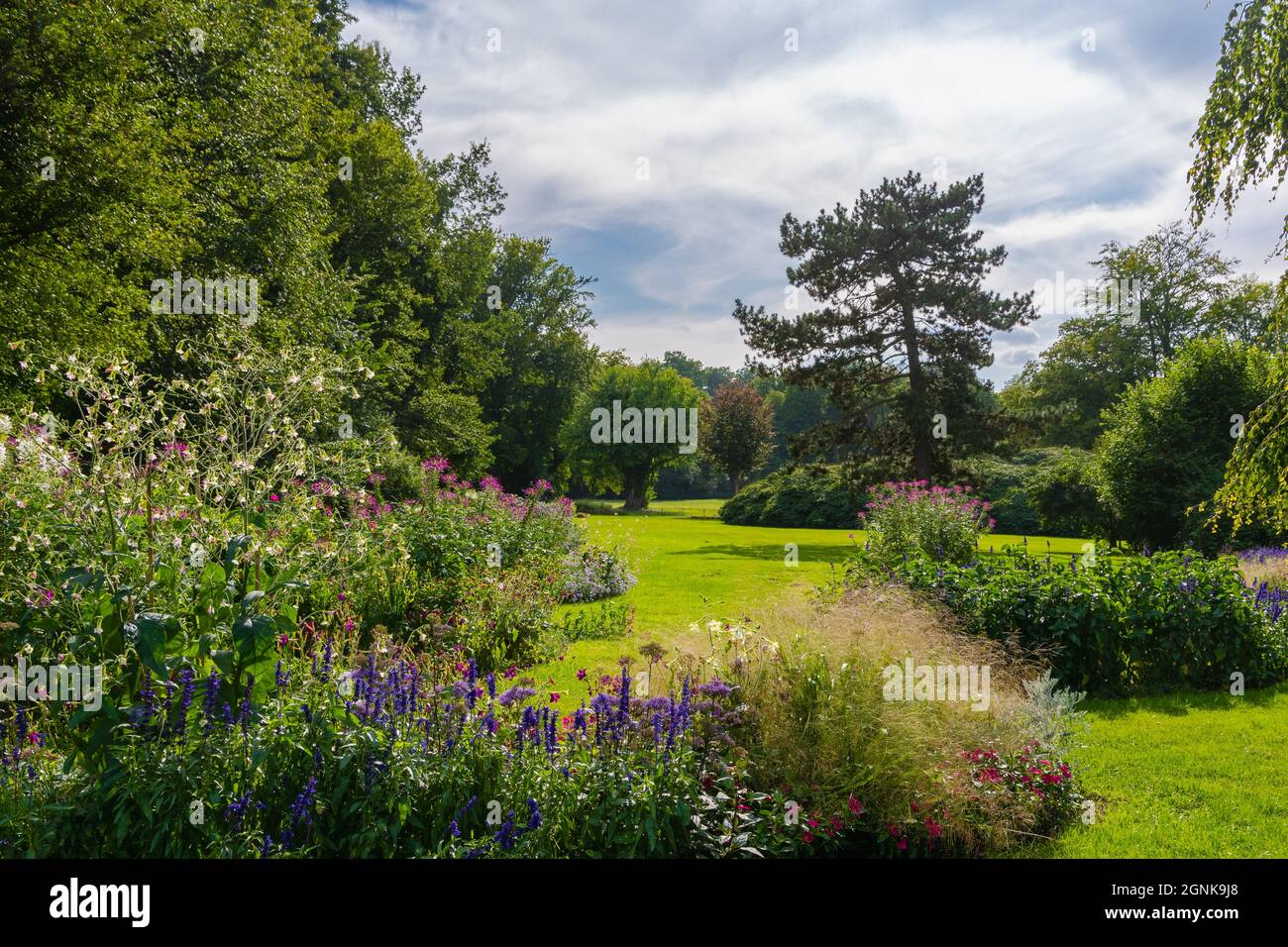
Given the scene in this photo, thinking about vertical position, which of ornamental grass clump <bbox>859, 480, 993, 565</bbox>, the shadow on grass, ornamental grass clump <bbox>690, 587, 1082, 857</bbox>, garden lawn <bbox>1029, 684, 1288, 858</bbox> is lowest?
garden lawn <bbox>1029, 684, 1288, 858</bbox>

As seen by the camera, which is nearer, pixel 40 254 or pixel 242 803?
pixel 242 803

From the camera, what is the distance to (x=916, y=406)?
23172 mm

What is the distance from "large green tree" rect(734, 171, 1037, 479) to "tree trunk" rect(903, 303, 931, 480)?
1.3 inches

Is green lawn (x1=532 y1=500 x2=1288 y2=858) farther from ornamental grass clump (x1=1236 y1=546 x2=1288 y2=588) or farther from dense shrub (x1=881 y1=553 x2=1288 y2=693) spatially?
ornamental grass clump (x1=1236 y1=546 x2=1288 y2=588)

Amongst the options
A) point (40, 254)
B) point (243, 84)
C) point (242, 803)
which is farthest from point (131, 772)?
point (243, 84)

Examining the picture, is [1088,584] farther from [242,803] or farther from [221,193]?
[221,193]

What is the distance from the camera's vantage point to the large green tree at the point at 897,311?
2319cm

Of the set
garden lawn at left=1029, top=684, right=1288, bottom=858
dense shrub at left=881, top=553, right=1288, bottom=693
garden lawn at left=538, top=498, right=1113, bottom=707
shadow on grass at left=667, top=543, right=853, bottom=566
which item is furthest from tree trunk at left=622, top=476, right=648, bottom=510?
garden lawn at left=1029, top=684, right=1288, bottom=858

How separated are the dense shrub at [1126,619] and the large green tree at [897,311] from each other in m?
16.3

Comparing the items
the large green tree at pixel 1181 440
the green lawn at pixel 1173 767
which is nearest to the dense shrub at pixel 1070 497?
the large green tree at pixel 1181 440

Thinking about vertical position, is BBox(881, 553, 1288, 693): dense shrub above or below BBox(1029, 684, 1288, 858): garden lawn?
above

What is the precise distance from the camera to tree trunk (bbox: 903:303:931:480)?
76.0 ft

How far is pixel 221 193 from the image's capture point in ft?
48.7

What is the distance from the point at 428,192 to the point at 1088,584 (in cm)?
2327
